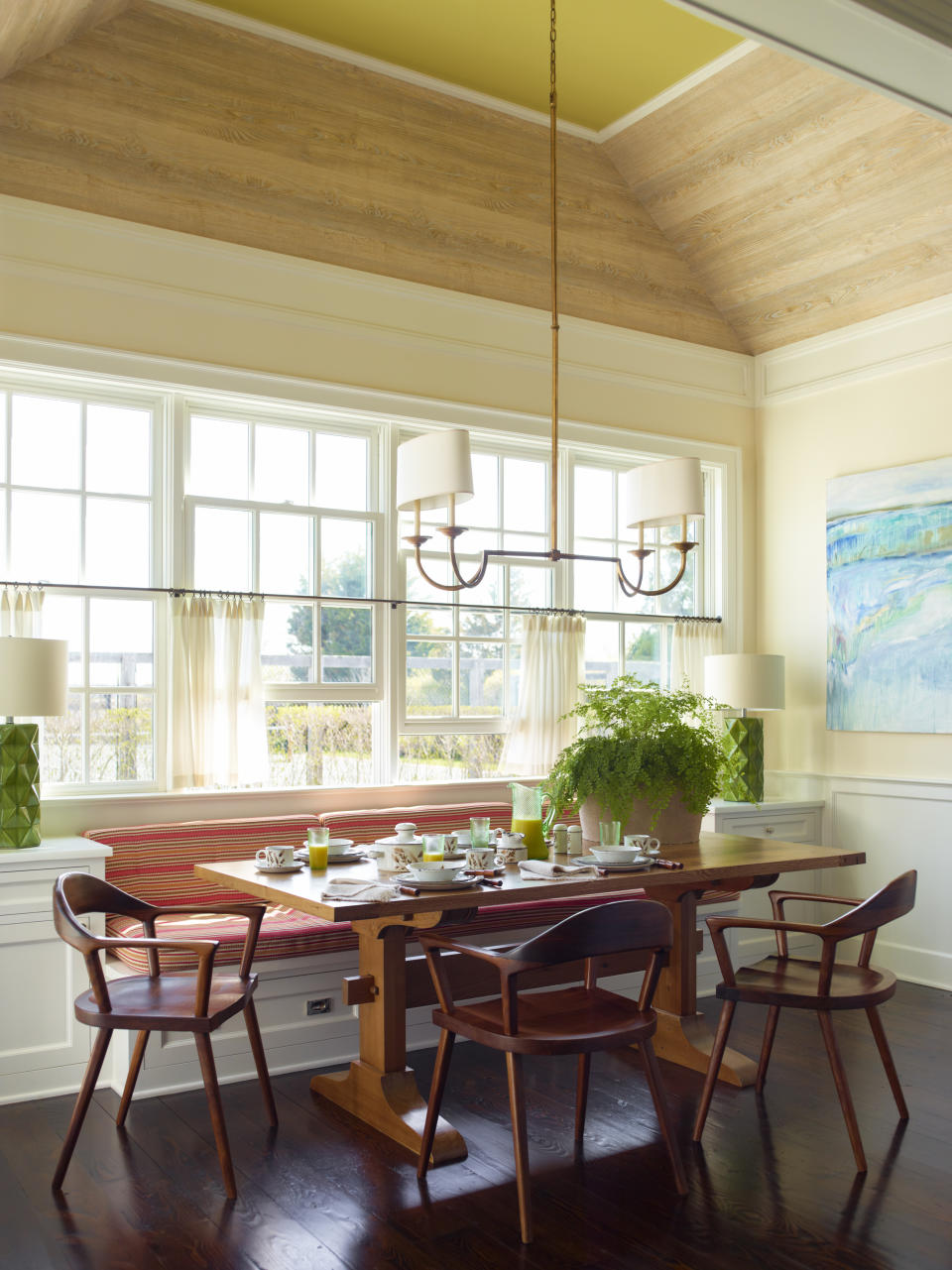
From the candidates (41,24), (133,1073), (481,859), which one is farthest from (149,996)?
(41,24)

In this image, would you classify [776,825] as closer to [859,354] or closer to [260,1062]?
[859,354]

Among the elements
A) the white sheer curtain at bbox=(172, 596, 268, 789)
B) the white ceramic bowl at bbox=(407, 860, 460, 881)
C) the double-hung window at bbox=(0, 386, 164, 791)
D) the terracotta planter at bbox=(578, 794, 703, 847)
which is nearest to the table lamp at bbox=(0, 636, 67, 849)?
the double-hung window at bbox=(0, 386, 164, 791)

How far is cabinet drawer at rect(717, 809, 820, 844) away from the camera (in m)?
5.59

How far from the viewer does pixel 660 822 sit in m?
3.92

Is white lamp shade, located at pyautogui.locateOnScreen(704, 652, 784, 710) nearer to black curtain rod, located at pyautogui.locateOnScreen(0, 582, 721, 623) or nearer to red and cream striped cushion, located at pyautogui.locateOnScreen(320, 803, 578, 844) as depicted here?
black curtain rod, located at pyautogui.locateOnScreen(0, 582, 721, 623)

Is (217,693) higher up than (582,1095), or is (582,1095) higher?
(217,693)

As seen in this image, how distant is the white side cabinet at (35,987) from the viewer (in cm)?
380

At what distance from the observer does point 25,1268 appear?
2633 mm

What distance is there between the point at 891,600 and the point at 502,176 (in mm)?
2781

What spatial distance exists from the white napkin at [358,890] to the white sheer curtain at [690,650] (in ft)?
10.7

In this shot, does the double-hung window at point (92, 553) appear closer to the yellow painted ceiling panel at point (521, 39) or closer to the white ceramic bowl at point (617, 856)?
the yellow painted ceiling panel at point (521, 39)

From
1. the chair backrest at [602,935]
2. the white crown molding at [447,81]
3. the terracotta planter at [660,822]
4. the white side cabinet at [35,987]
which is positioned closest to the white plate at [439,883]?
the chair backrest at [602,935]

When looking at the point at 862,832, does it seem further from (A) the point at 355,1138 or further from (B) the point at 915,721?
(A) the point at 355,1138

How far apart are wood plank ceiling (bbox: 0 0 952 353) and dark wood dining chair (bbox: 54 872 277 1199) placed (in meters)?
2.74
